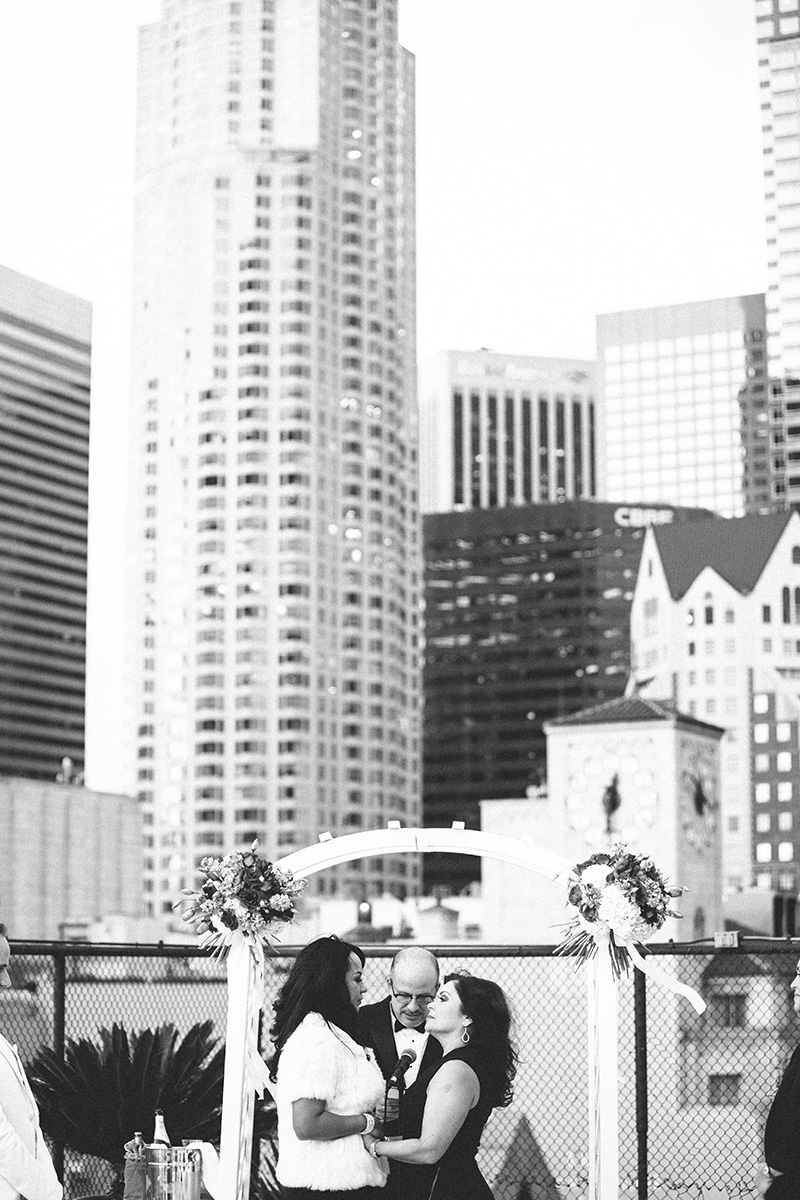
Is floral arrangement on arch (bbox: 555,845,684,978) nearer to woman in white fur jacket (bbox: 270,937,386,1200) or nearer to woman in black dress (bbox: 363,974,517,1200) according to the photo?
woman in black dress (bbox: 363,974,517,1200)

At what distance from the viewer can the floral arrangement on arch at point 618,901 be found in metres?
10.8

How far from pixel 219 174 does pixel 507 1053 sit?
16476cm

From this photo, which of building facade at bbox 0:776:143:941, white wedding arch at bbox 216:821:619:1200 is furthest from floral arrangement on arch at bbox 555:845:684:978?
building facade at bbox 0:776:143:941

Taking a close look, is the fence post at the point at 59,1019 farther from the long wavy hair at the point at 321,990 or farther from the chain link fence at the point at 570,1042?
the long wavy hair at the point at 321,990

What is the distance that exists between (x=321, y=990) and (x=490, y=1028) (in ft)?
2.54

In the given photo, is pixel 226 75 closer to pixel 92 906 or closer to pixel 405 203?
pixel 405 203

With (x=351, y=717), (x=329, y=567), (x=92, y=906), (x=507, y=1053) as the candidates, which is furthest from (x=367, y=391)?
(x=507, y=1053)

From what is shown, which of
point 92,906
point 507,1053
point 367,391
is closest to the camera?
point 507,1053

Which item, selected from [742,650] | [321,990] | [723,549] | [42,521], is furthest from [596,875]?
[42,521]

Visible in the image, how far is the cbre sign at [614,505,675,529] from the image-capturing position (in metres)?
190

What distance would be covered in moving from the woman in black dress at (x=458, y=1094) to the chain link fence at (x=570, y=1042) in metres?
3.25

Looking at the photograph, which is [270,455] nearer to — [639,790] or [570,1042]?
[639,790]

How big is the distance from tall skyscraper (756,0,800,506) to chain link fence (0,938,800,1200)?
116 meters

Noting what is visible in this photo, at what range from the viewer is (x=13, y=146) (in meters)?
186
